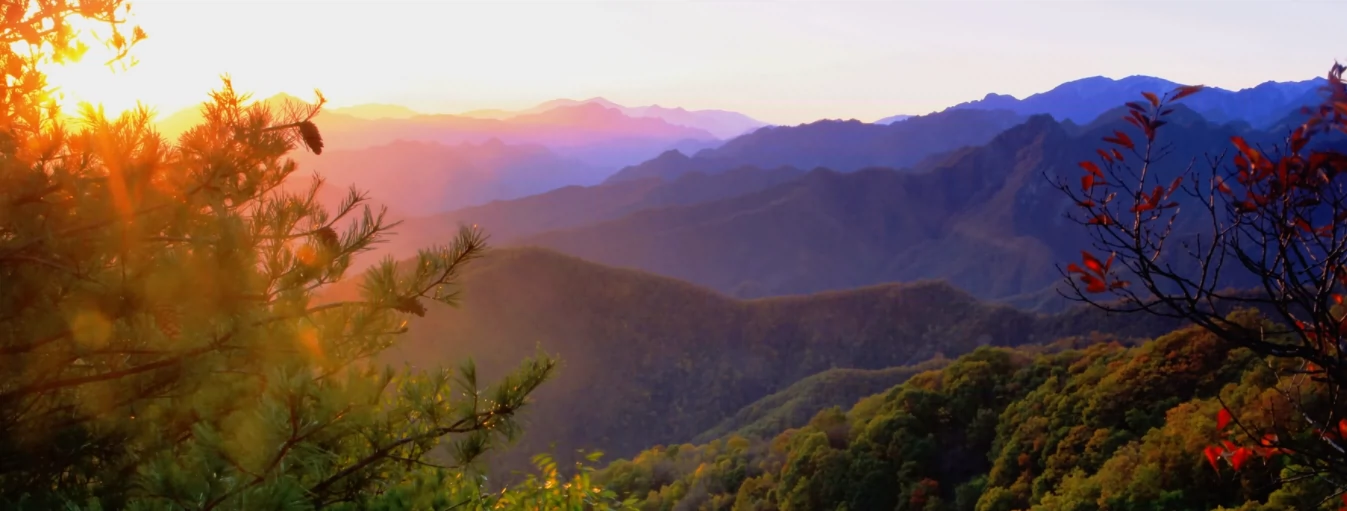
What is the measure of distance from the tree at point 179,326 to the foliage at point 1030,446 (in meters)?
6.82

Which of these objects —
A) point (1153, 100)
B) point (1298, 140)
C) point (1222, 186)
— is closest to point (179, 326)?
point (1153, 100)

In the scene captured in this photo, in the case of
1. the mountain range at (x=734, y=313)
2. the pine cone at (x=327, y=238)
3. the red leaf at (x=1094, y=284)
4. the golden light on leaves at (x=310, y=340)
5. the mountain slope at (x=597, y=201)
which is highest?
the pine cone at (x=327, y=238)

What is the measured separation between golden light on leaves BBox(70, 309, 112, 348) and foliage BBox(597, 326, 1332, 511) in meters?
7.27

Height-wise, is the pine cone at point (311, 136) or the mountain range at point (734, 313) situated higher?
the pine cone at point (311, 136)

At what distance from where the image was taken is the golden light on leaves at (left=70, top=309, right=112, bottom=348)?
10.2 feet

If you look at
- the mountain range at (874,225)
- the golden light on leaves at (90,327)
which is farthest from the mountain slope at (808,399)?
the mountain range at (874,225)

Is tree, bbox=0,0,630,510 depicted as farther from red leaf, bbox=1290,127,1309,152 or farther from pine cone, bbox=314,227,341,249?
red leaf, bbox=1290,127,1309,152

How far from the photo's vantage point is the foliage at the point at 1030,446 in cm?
998

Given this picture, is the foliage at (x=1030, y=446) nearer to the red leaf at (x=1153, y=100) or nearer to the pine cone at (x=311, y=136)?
the red leaf at (x=1153, y=100)

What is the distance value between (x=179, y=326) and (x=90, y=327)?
40cm

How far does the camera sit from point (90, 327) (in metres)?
3.10

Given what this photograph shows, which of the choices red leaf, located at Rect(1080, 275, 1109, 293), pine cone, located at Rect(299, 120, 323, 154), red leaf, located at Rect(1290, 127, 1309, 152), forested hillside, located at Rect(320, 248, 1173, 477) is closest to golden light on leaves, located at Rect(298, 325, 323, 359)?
pine cone, located at Rect(299, 120, 323, 154)

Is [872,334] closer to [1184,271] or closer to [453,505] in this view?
[1184,271]

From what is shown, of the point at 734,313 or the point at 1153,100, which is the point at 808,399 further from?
the point at 1153,100
